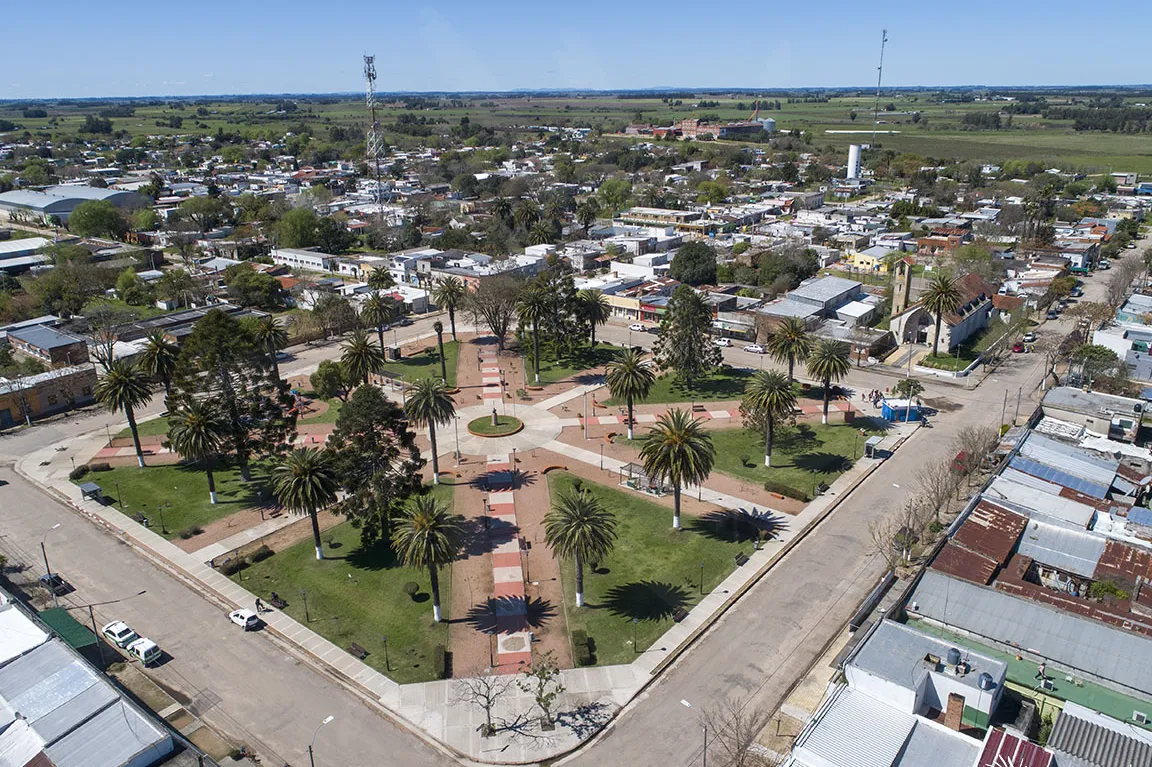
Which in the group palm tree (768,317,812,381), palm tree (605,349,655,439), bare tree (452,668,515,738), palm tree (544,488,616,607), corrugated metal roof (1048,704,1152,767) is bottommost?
bare tree (452,668,515,738)

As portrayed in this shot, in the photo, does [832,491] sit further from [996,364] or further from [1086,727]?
[996,364]

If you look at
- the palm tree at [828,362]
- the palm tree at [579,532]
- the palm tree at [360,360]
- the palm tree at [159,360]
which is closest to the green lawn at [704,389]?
the palm tree at [828,362]

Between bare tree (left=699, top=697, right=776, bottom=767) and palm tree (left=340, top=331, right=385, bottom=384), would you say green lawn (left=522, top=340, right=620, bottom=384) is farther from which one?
bare tree (left=699, top=697, right=776, bottom=767)

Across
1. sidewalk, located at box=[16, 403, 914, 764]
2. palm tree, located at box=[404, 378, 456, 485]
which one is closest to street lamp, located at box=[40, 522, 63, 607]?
sidewalk, located at box=[16, 403, 914, 764]

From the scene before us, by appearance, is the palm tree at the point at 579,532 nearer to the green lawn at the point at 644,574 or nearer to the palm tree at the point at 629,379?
the green lawn at the point at 644,574

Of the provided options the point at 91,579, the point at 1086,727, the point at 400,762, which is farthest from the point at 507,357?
the point at 1086,727

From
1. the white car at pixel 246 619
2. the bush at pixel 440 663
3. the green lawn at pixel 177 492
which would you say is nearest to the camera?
the bush at pixel 440 663
